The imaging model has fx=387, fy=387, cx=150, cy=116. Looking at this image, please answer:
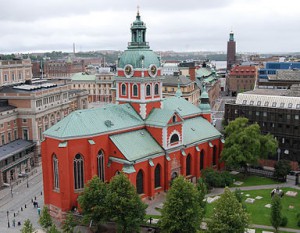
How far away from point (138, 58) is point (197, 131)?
20540mm

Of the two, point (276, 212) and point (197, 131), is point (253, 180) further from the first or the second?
point (276, 212)

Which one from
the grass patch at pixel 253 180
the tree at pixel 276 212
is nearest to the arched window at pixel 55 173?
the tree at pixel 276 212

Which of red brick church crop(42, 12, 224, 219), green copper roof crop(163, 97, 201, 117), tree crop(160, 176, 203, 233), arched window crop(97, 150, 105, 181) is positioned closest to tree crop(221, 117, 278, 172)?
red brick church crop(42, 12, 224, 219)

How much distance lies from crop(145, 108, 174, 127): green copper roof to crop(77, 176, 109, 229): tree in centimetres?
2041

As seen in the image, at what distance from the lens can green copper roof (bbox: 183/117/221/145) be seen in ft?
256

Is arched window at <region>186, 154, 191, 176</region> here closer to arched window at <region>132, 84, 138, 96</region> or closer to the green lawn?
the green lawn

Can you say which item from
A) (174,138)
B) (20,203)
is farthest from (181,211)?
(20,203)

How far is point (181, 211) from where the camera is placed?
48.7m

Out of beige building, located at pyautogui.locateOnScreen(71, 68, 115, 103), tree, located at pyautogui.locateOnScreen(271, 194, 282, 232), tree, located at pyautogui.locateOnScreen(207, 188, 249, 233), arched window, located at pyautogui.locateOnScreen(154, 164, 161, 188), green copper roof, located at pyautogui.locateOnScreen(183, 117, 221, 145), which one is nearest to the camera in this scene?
tree, located at pyautogui.locateOnScreen(207, 188, 249, 233)

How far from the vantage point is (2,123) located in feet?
293

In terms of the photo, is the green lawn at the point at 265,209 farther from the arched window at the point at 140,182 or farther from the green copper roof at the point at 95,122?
the green copper roof at the point at 95,122

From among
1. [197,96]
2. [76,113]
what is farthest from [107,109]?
[197,96]

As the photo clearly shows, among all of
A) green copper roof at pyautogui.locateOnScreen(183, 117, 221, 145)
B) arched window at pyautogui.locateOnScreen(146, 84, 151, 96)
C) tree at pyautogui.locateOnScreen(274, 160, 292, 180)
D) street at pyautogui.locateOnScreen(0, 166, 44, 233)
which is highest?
arched window at pyautogui.locateOnScreen(146, 84, 151, 96)

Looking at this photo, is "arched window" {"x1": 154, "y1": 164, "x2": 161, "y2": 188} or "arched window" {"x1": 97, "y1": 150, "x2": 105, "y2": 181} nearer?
"arched window" {"x1": 97, "y1": 150, "x2": 105, "y2": 181}
